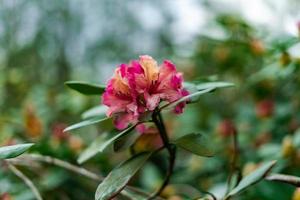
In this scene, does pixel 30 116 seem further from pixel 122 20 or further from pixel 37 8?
pixel 122 20

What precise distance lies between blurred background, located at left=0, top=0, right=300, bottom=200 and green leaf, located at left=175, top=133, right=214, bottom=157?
6.5 inches

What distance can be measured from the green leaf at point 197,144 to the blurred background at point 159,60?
166mm

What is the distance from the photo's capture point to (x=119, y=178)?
2.02 feet

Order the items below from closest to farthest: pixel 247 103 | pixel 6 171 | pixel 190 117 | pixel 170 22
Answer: pixel 6 171 < pixel 247 103 < pixel 190 117 < pixel 170 22

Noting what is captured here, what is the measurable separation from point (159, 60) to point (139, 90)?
1.41 meters

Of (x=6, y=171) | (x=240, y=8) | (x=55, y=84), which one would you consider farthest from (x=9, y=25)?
(x=6, y=171)

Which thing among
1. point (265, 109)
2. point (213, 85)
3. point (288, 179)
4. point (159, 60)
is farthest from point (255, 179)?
point (159, 60)

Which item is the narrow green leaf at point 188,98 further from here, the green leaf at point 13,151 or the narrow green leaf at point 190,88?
the green leaf at point 13,151

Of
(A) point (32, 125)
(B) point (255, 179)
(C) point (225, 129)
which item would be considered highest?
(B) point (255, 179)

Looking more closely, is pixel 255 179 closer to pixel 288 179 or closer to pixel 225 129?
pixel 288 179

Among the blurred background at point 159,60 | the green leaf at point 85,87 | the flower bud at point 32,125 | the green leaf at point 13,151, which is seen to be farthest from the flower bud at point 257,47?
the green leaf at point 13,151

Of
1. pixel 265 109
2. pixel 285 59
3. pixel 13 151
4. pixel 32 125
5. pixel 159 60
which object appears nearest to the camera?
pixel 13 151

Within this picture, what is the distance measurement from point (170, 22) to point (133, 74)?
2074 mm

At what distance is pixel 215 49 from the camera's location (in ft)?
5.59
